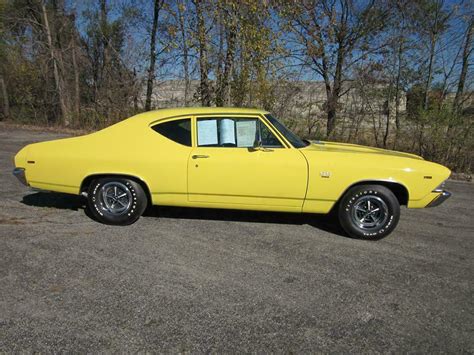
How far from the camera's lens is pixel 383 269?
3143mm

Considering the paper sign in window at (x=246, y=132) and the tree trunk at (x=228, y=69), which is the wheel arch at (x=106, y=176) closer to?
the paper sign in window at (x=246, y=132)

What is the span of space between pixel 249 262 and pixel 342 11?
13183mm

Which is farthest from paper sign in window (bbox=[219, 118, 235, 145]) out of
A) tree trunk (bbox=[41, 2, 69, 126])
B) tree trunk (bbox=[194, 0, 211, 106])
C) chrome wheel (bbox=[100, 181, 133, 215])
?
tree trunk (bbox=[41, 2, 69, 126])

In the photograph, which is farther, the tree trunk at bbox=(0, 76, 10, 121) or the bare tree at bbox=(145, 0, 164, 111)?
the tree trunk at bbox=(0, 76, 10, 121)

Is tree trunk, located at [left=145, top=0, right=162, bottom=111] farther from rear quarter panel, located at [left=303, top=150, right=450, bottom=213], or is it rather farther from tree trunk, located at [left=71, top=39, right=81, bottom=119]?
rear quarter panel, located at [left=303, top=150, right=450, bottom=213]

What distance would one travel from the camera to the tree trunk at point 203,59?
9552 millimetres

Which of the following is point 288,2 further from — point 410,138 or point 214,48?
point 410,138

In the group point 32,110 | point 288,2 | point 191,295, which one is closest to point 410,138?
point 288,2

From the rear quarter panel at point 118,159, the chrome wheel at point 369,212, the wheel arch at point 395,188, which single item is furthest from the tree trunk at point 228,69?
the chrome wheel at point 369,212

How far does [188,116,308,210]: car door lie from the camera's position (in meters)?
3.71

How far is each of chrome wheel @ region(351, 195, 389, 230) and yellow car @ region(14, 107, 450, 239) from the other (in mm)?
12

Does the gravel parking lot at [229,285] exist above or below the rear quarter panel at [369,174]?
below

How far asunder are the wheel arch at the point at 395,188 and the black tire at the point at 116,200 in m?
2.58

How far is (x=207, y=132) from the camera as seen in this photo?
3883 millimetres
